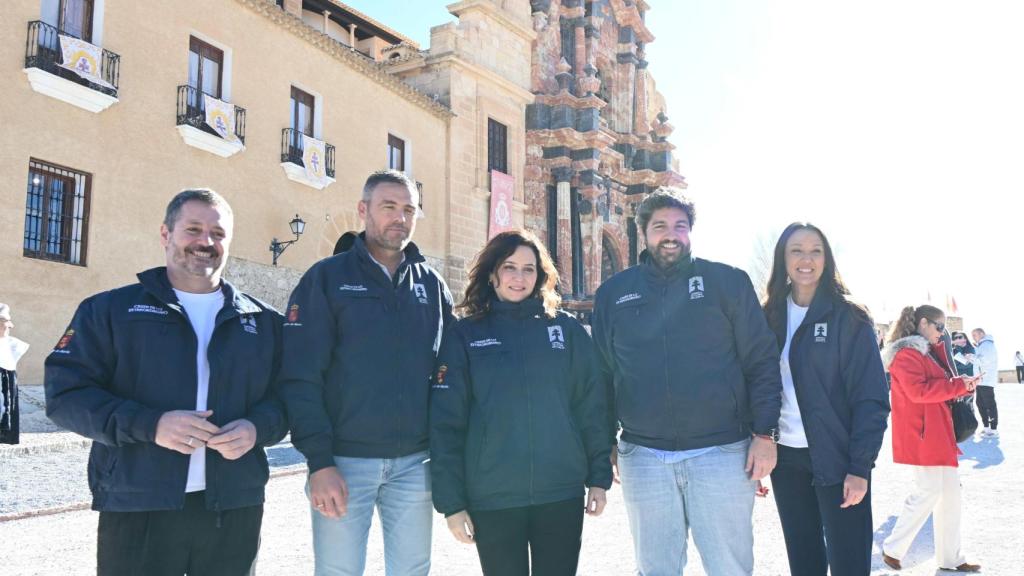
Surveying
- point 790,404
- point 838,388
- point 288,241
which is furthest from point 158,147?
point 838,388

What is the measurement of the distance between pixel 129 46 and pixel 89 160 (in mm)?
2051

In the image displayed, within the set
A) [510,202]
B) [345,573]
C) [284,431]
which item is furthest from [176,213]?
[510,202]

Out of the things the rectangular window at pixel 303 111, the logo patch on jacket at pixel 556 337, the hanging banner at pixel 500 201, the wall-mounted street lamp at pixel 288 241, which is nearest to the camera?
the logo patch on jacket at pixel 556 337

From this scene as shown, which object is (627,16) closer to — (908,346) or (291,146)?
(291,146)

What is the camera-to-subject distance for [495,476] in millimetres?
3082

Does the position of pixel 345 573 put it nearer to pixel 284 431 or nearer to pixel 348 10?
pixel 284 431

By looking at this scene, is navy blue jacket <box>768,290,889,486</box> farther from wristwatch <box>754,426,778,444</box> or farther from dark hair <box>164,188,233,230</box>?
dark hair <box>164,188,233,230</box>

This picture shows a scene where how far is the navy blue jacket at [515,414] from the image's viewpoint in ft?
10.1

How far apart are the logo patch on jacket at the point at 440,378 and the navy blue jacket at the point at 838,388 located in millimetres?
1592

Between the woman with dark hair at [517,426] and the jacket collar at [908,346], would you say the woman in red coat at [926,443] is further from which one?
the woman with dark hair at [517,426]

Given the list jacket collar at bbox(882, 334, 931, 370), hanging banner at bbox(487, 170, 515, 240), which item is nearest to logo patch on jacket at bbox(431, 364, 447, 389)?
jacket collar at bbox(882, 334, 931, 370)

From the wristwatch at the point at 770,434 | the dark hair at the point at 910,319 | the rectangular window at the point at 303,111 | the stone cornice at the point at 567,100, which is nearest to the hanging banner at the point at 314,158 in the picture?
the rectangular window at the point at 303,111

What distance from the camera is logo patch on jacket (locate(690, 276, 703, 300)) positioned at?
11.0ft

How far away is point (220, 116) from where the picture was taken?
13906 millimetres
